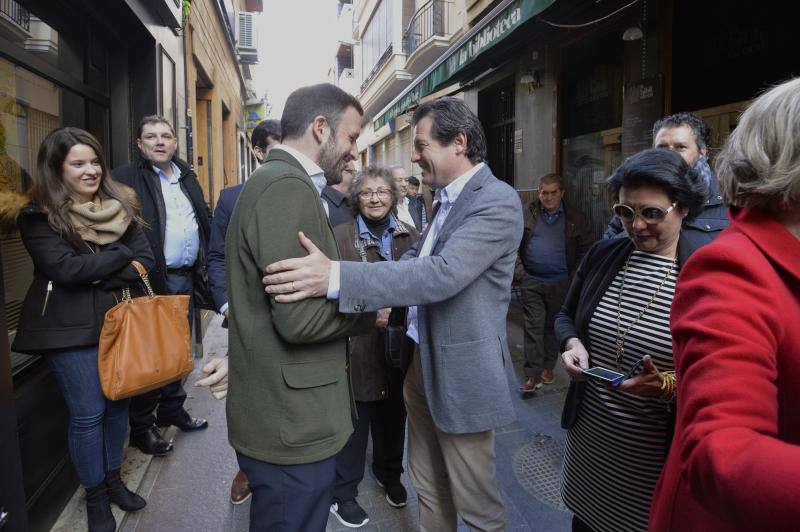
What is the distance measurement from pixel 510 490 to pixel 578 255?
2478mm

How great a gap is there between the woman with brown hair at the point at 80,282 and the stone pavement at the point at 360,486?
39 cm

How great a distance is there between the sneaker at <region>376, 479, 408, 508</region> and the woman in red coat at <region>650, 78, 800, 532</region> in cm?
228

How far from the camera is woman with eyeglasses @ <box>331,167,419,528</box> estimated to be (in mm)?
2824

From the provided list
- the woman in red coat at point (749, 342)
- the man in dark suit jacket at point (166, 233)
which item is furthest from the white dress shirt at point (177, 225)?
the woman in red coat at point (749, 342)

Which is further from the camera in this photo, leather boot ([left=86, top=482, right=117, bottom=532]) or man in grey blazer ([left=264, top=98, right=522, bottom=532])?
leather boot ([left=86, top=482, right=117, bottom=532])

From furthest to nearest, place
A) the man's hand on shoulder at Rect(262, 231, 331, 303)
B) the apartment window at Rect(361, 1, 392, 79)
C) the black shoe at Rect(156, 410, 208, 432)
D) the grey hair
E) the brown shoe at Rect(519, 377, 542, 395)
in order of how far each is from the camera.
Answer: the apartment window at Rect(361, 1, 392, 79)
the brown shoe at Rect(519, 377, 542, 395)
the black shoe at Rect(156, 410, 208, 432)
the grey hair
the man's hand on shoulder at Rect(262, 231, 331, 303)

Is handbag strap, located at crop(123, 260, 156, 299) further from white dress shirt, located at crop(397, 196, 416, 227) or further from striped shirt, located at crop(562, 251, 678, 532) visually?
striped shirt, located at crop(562, 251, 678, 532)

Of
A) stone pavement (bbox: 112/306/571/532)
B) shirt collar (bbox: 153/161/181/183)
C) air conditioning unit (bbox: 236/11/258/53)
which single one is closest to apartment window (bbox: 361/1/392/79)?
air conditioning unit (bbox: 236/11/258/53)

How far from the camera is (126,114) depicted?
441 centimetres

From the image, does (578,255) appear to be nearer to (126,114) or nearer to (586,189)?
(586,189)

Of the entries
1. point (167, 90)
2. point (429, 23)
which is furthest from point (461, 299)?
point (429, 23)

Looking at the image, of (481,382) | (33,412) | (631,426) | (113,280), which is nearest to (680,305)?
(631,426)

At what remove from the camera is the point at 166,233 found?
3.69 meters

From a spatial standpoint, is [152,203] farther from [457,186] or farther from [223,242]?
[457,186]
